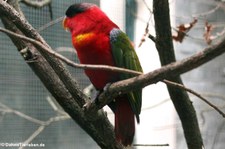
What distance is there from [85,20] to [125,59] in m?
0.15

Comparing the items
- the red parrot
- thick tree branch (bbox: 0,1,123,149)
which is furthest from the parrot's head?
thick tree branch (bbox: 0,1,123,149)

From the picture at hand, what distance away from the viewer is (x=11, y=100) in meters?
1.46

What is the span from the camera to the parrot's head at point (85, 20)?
3.35 ft

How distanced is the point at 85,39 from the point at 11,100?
568 mm

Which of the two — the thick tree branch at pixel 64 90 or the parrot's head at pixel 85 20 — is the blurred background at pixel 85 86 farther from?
the thick tree branch at pixel 64 90

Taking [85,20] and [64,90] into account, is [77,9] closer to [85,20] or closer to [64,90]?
[85,20]

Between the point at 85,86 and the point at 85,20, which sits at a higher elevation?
the point at 85,20

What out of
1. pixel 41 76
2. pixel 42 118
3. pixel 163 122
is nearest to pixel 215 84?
pixel 163 122

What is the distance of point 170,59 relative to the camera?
85 cm

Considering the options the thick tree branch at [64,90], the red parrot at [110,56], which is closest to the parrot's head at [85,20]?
the red parrot at [110,56]

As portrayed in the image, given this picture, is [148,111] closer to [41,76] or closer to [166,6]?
[41,76]

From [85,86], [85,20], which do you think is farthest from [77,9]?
[85,86]

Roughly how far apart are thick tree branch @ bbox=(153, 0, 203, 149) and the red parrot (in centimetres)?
12

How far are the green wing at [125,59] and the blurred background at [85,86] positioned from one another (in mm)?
115
